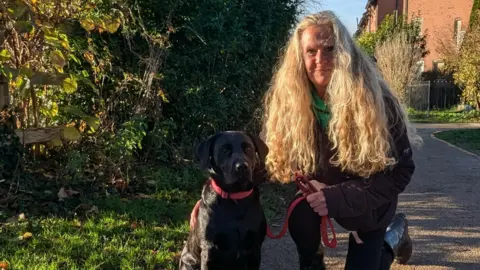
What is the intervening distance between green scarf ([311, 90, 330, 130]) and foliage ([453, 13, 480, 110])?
19.1 m

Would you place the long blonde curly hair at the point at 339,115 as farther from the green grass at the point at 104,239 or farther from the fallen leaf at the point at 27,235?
the fallen leaf at the point at 27,235

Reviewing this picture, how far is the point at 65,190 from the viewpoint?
4.80 meters

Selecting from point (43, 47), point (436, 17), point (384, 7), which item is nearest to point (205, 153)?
point (43, 47)

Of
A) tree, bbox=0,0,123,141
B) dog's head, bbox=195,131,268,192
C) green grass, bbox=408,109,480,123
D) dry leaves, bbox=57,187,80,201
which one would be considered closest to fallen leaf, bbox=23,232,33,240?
dry leaves, bbox=57,187,80,201

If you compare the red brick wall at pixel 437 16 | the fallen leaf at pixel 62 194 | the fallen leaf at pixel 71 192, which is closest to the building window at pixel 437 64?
the red brick wall at pixel 437 16

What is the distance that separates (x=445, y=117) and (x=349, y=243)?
22.4 meters

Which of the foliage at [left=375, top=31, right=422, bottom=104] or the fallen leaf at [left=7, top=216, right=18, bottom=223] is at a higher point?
the foliage at [left=375, top=31, right=422, bottom=104]

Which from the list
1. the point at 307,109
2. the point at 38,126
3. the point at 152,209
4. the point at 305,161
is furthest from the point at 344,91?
the point at 38,126

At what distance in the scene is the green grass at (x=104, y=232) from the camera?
11.5 feet

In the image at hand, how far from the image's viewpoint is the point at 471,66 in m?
20.3

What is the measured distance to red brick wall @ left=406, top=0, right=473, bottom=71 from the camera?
3262cm

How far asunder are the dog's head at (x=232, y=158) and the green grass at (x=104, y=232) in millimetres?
883

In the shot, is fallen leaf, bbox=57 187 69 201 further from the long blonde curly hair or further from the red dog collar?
the long blonde curly hair

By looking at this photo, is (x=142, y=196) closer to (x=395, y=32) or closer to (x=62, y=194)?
(x=62, y=194)
